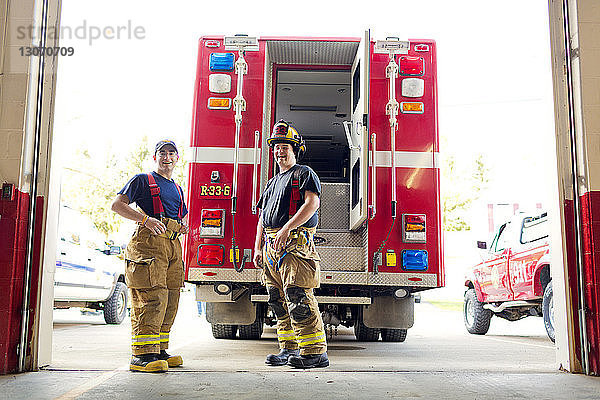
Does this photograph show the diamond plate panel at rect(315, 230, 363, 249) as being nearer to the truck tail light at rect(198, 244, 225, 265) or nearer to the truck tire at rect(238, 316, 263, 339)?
the truck tail light at rect(198, 244, 225, 265)

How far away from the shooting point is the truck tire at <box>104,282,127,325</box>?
39.1 ft

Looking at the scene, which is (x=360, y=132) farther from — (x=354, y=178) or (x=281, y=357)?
(x=281, y=357)

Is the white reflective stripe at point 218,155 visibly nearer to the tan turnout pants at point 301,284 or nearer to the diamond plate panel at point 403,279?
the tan turnout pants at point 301,284

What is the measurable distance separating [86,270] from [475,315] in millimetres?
6760

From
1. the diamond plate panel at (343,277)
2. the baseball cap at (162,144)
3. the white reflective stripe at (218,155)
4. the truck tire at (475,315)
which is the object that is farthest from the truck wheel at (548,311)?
the baseball cap at (162,144)

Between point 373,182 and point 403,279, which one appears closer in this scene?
point 373,182

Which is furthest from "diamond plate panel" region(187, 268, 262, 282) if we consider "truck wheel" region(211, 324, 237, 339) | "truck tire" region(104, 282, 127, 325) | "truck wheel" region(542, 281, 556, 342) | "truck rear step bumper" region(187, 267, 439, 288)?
"truck tire" region(104, 282, 127, 325)

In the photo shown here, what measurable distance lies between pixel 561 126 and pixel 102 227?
19.8 m

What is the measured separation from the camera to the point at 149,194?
495 centimetres

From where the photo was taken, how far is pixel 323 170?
11086mm

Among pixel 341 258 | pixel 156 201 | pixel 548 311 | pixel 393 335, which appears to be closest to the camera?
pixel 156 201

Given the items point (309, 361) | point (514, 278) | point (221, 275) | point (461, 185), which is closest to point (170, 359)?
point (309, 361)

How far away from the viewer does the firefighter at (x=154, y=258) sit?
15.5 feet

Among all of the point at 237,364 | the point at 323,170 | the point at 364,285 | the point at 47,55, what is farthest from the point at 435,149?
the point at 323,170
